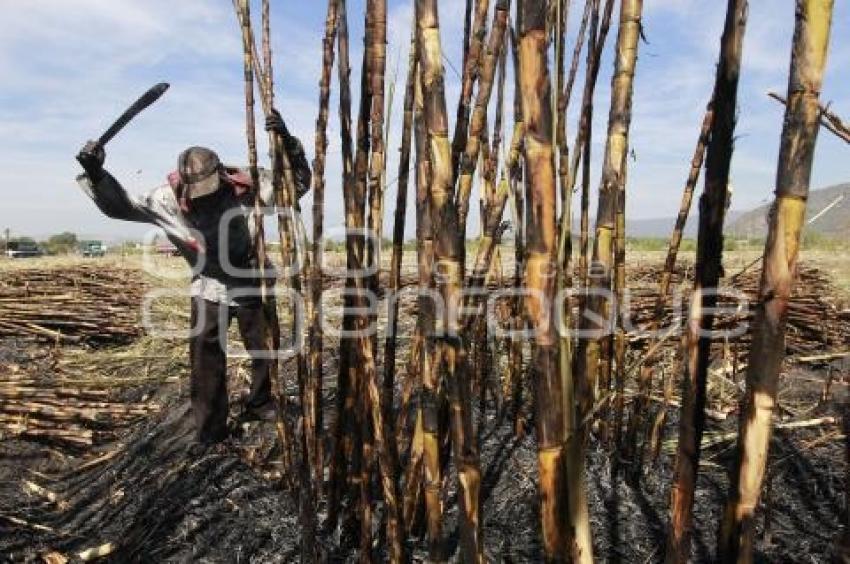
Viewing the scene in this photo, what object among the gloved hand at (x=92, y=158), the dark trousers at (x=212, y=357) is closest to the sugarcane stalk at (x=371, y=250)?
the gloved hand at (x=92, y=158)

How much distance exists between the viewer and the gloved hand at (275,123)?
1.62 meters

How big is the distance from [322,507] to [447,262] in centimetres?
130

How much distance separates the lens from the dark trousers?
9.69 feet

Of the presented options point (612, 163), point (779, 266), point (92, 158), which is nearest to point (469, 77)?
point (612, 163)

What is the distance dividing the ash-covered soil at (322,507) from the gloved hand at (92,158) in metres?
1.10

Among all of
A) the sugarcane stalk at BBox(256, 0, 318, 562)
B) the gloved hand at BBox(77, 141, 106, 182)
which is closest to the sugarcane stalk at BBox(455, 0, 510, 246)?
the sugarcane stalk at BBox(256, 0, 318, 562)

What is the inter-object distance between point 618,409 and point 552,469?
1481mm

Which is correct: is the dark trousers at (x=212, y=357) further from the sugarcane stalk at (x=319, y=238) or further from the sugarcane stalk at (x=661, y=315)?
the sugarcane stalk at (x=661, y=315)

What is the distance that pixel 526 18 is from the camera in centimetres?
72

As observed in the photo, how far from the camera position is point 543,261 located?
0.78 metres

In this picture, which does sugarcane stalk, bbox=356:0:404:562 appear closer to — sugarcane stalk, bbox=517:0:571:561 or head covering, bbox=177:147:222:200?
sugarcane stalk, bbox=517:0:571:561

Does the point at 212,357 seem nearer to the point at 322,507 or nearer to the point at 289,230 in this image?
the point at 322,507

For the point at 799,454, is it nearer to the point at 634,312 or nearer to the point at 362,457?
the point at 362,457

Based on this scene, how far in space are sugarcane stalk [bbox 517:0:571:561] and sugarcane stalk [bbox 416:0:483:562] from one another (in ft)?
0.48
